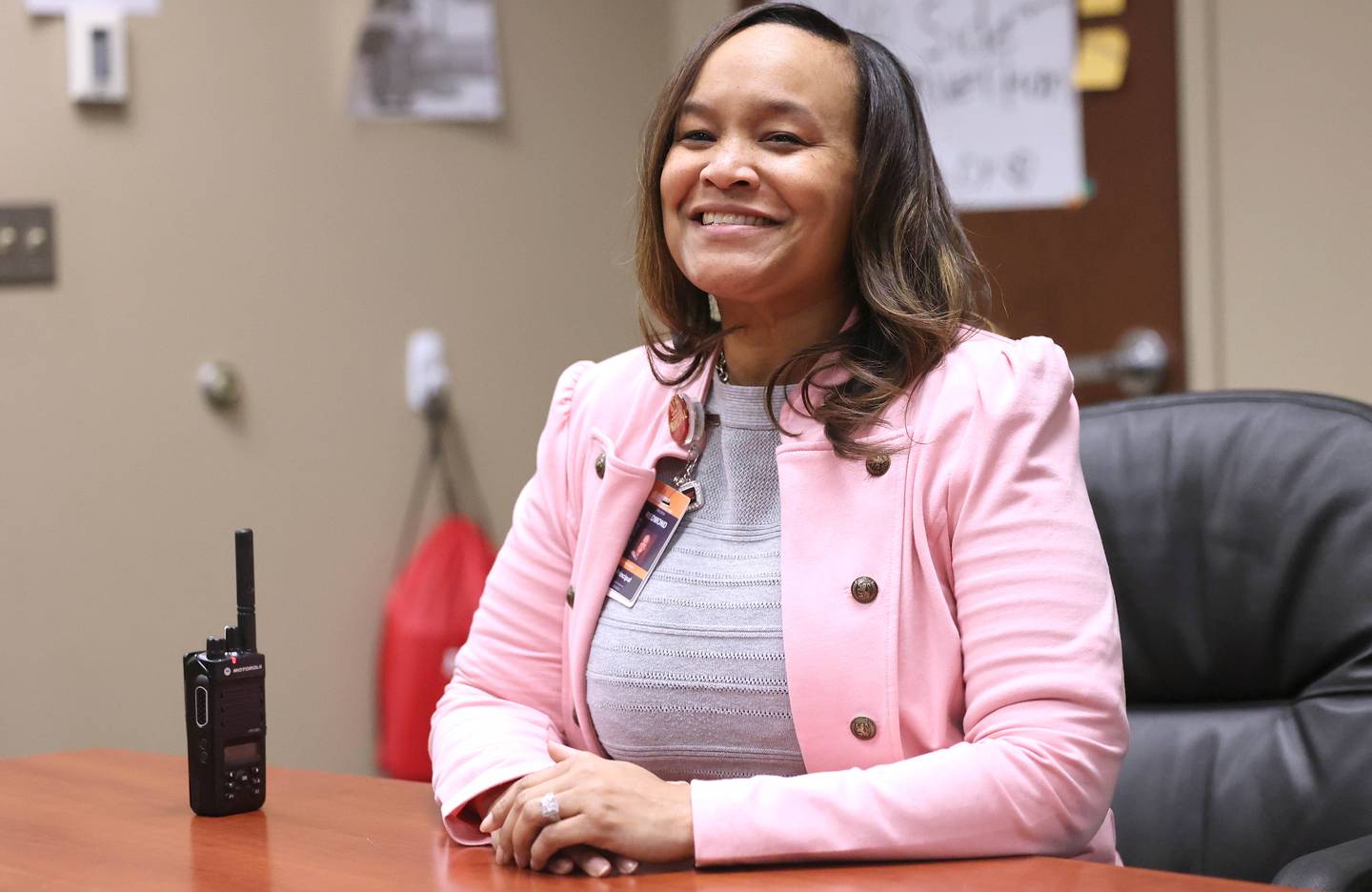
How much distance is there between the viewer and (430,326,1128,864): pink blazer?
1.19 m

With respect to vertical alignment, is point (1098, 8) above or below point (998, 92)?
above

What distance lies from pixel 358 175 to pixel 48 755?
5.35 feet

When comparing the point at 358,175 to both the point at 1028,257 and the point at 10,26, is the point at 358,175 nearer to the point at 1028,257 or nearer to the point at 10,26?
the point at 10,26

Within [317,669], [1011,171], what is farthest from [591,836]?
[1011,171]

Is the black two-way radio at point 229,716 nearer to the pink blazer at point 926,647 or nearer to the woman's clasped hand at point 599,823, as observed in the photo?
the pink blazer at point 926,647

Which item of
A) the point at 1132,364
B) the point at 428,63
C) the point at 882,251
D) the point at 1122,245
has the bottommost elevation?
the point at 1132,364

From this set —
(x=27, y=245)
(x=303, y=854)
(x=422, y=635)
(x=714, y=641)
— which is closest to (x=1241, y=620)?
(x=714, y=641)

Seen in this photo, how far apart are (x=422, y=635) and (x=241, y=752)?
1.60 m

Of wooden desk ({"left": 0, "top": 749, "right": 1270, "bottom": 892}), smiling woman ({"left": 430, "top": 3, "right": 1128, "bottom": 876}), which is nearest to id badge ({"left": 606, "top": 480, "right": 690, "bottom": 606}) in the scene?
smiling woman ({"left": 430, "top": 3, "right": 1128, "bottom": 876})

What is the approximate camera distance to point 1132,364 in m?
2.82

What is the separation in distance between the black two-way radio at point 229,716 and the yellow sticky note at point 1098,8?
2.04m

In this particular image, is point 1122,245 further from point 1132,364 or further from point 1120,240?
point 1132,364

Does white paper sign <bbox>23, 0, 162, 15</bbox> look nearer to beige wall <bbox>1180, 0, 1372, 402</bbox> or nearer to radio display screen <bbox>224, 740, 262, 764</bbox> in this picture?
radio display screen <bbox>224, 740, 262, 764</bbox>

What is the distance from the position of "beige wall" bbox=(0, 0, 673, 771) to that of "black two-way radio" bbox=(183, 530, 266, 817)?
125 centimetres
